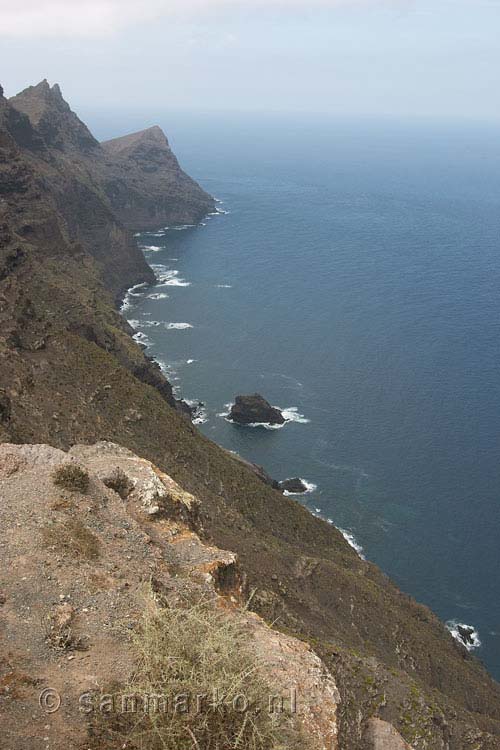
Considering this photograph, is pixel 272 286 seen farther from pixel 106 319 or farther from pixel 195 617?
pixel 195 617

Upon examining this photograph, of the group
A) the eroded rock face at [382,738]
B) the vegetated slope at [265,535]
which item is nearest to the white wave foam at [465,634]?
the vegetated slope at [265,535]

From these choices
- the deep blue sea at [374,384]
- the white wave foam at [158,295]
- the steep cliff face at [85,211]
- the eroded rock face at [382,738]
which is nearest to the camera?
the eroded rock face at [382,738]

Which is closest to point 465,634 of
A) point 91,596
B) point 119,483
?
point 119,483

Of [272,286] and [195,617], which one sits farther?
[272,286]

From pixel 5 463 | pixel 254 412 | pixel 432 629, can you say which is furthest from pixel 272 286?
pixel 5 463

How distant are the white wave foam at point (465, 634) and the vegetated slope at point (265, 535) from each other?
7949 mm

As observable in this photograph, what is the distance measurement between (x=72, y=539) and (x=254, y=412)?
3163 inches

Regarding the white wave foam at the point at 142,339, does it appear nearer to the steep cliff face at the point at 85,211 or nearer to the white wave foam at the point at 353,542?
the steep cliff face at the point at 85,211

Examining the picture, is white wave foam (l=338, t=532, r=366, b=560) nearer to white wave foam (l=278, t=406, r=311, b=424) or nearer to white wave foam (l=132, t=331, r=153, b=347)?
white wave foam (l=278, t=406, r=311, b=424)

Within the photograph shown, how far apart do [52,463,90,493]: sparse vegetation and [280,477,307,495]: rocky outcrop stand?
62.0 m

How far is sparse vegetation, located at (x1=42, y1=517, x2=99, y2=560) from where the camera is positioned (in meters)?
21.7

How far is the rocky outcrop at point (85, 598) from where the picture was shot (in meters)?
15.6

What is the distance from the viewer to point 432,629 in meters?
56.1

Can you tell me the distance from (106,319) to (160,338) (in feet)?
107
